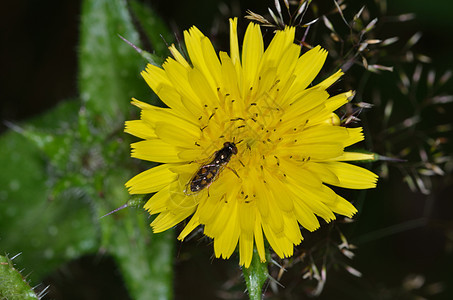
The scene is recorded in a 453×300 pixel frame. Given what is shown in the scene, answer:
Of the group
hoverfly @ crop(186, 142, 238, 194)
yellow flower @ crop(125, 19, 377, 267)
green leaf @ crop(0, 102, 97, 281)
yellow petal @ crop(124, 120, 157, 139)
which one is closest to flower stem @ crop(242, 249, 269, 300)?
yellow flower @ crop(125, 19, 377, 267)

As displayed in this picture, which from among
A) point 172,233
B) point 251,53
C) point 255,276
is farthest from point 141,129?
point 172,233

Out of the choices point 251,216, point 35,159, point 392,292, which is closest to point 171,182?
point 251,216

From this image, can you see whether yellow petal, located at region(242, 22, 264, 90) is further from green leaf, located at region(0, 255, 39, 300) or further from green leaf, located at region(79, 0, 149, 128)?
green leaf, located at region(0, 255, 39, 300)

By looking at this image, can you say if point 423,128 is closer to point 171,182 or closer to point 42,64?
point 171,182

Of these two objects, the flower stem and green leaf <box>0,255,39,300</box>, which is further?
green leaf <box>0,255,39,300</box>

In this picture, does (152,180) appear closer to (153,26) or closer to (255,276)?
(255,276)

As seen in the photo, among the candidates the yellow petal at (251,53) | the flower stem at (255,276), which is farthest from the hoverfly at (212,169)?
the flower stem at (255,276)
